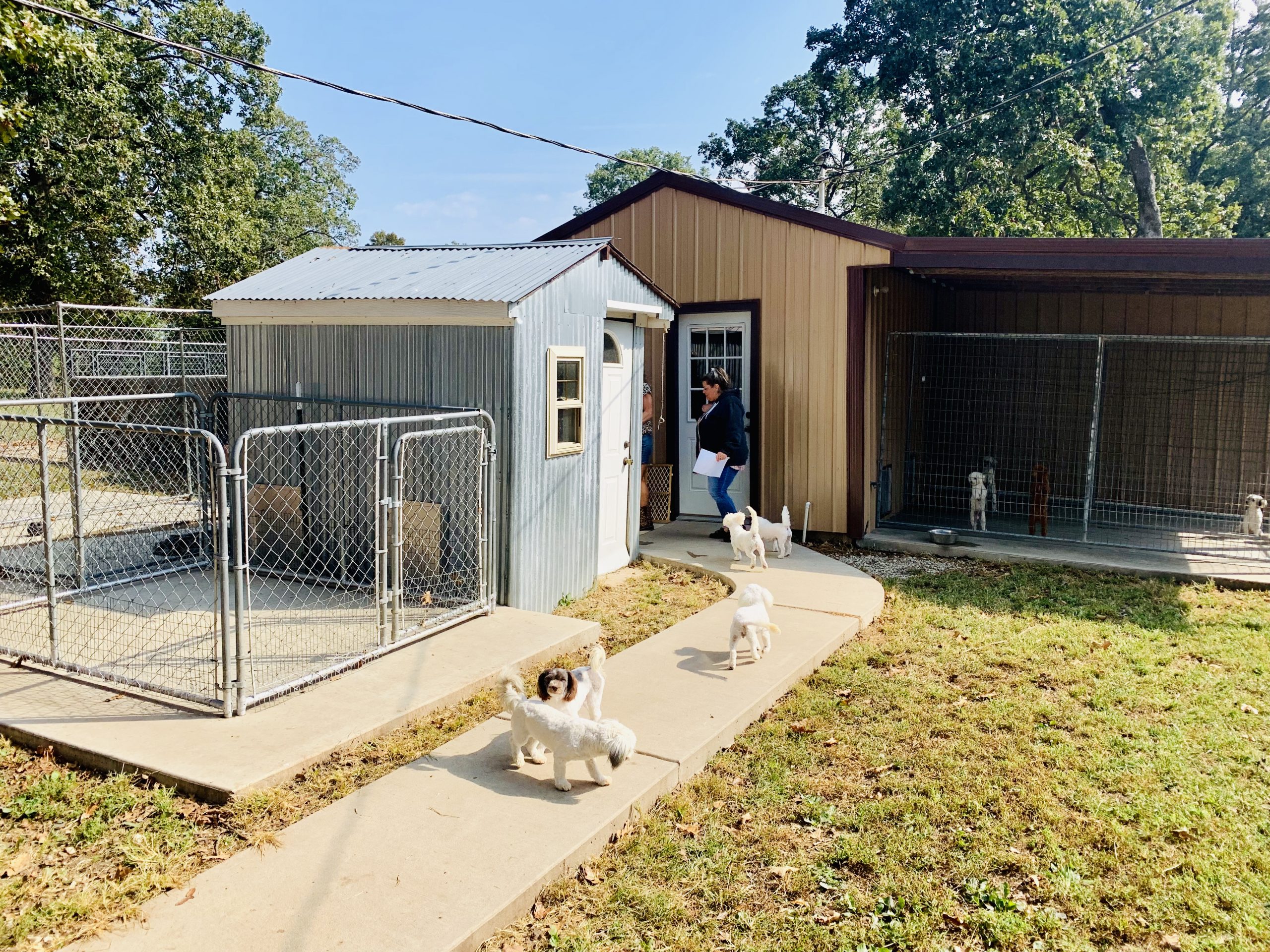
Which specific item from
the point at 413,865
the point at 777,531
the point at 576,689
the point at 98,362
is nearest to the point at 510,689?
the point at 576,689

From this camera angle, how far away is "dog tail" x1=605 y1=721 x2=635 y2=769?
154 inches

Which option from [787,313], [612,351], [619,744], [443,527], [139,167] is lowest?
[619,744]

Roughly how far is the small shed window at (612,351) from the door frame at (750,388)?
210 centimetres

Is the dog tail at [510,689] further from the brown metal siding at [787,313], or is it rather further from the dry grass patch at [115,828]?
the brown metal siding at [787,313]

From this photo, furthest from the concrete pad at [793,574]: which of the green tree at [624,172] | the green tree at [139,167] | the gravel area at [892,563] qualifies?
the green tree at [624,172]

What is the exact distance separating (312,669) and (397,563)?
2.45 feet

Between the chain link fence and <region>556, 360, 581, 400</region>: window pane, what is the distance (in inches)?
190

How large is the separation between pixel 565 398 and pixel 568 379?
0.15m

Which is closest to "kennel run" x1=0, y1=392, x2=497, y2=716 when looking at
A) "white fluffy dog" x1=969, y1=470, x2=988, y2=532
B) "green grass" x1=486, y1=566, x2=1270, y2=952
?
"green grass" x1=486, y1=566, x2=1270, y2=952

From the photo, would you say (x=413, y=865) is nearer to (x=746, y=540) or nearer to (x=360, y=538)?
(x=360, y=538)

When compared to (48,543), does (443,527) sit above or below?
below

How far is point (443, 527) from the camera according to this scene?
6.70 metres

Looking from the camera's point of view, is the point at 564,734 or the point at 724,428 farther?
the point at 724,428

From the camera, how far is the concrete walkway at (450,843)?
2992mm
